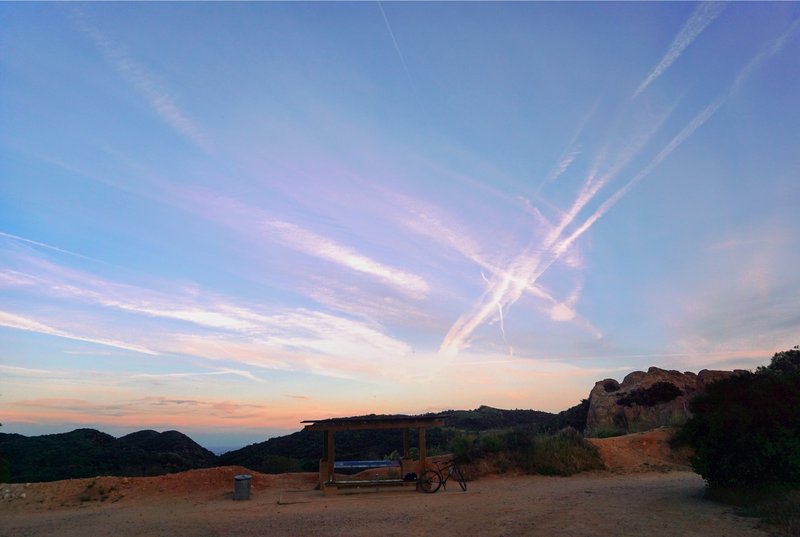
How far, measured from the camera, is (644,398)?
2930 centimetres

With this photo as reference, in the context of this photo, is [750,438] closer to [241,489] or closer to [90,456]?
[241,489]

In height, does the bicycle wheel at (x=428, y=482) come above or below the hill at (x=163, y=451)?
below

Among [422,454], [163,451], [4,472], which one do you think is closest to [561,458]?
[422,454]

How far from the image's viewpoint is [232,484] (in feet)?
54.4

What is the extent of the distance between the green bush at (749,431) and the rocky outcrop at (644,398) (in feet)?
49.4

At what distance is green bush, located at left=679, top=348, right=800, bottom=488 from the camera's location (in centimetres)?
1027

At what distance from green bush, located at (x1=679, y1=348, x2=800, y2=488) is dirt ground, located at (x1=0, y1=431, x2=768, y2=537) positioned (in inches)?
36.0

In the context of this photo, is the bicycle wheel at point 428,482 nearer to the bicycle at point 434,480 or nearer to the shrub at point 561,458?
the bicycle at point 434,480

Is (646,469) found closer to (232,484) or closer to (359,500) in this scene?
(359,500)

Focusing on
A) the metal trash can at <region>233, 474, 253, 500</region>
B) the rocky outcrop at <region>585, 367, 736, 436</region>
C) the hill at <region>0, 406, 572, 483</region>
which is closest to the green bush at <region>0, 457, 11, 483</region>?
the hill at <region>0, 406, 572, 483</region>

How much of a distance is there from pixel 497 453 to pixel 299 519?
8.68 metres

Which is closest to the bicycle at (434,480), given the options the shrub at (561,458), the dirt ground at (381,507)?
the dirt ground at (381,507)

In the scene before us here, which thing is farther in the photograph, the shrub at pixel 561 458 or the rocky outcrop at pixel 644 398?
the rocky outcrop at pixel 644 398

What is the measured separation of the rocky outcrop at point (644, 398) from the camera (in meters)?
27.6
